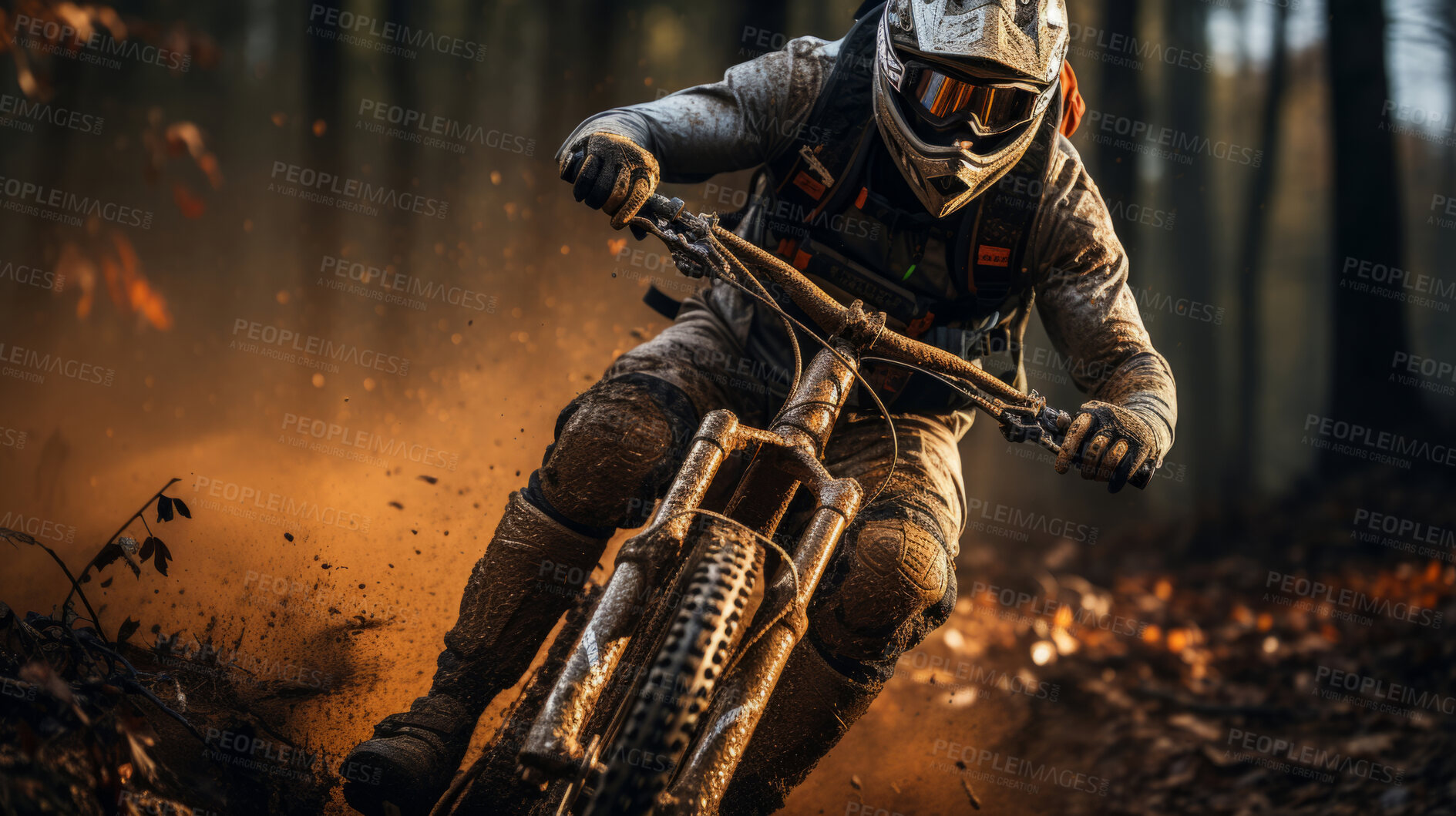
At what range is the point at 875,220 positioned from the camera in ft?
9.09

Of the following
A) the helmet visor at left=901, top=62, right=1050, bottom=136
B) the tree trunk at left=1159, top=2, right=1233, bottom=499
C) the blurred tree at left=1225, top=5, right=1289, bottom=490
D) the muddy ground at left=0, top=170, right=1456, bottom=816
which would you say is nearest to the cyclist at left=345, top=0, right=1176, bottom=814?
the helmet visor at left=901, top=62, right=1050, bottom=136

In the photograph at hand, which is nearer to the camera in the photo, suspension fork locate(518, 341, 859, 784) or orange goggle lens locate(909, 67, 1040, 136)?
suspension fork locate(518, 341, 859, 784)

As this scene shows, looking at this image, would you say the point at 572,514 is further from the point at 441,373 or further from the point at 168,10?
the point at 168,10

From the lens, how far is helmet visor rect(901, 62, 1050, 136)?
7.91 feet

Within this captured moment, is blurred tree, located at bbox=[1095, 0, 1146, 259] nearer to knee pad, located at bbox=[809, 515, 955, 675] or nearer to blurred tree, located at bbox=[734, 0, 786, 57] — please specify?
blurred tree, located at bbox=[734, 0, 786, 57]

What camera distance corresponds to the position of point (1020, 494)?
8.22 meters

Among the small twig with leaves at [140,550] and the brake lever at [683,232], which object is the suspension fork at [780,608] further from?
the small twig with leaves at [140,550]

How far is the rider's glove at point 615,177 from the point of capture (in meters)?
2.10

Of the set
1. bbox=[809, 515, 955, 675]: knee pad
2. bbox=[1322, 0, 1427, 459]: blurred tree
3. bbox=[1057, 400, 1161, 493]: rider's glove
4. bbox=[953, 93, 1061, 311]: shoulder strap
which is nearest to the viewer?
bbox=[1057, 400, 1161, 493]: rider's glove

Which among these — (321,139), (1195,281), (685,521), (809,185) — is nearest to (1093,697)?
(809,185)

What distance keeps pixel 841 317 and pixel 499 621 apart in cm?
141

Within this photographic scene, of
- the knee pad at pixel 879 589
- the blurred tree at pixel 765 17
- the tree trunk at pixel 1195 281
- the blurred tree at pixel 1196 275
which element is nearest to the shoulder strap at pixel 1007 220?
the knee pad at pixel 879 589

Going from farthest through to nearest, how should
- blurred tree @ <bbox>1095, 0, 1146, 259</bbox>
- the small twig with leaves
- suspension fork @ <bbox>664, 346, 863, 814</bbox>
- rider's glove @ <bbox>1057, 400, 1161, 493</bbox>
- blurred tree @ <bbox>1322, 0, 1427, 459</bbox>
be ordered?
1. blurred tree @ <bbox>1095, 0, 1146, 259</bbox>
2. blurred tree @ <bbox>1322, 0, 1427, 459</bbox>
3. the small twig with leaves
4. rider's glove @ <bbox>1057, 400, 1161, 493</bbox>
5. suspension fork @ <bbox>664, 346, 863, 814</bbox>

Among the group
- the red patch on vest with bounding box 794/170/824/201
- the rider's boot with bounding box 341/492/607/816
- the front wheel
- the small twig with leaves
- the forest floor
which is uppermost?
the red patch on vest with bounding box 794/170/824/201
